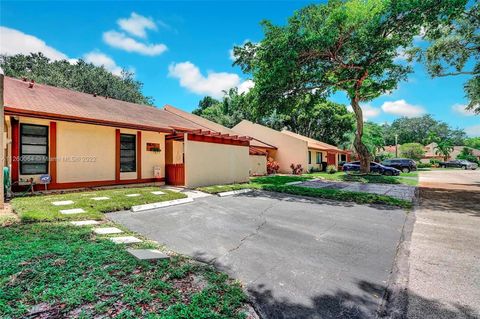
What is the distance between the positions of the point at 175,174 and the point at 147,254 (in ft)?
30.7

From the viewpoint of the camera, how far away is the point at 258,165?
75.8ft

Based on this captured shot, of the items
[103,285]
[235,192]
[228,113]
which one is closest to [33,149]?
[235,192]

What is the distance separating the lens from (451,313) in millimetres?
2854

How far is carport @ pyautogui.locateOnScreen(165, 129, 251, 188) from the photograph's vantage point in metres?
12.4

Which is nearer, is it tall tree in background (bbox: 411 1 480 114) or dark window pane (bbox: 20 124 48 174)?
dark window pane (bbox: 20 124 48 174)

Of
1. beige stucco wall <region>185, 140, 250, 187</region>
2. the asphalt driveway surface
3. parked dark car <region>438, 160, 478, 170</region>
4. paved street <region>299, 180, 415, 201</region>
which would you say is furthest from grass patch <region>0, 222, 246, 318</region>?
parked dark car <region>438, 160, 478, 170</region>

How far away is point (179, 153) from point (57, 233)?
390 inches

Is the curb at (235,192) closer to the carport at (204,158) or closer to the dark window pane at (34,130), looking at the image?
the carport at (204,158)

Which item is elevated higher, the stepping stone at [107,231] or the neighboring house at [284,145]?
the neighboring house at [284,145]

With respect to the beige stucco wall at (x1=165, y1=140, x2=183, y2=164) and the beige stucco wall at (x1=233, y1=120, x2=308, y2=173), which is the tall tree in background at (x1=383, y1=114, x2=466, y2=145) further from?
the beige stucco wall at (x1=165, y1=140, x2=183, y2=164)

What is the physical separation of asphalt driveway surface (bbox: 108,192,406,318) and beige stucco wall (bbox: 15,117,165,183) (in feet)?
16.3

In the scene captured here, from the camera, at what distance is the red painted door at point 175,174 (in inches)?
499

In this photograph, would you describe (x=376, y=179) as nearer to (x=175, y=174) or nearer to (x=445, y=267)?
(x=175, y=174)

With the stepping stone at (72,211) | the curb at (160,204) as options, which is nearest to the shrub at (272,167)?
the curb at (160,204)
